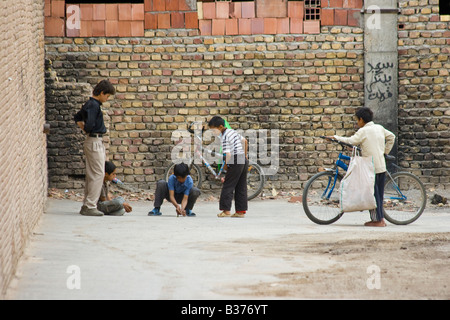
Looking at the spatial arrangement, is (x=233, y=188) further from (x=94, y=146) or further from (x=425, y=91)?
(x=425, y=91)

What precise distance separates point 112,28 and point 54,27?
0.96 m

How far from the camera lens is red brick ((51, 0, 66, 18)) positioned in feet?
42.3

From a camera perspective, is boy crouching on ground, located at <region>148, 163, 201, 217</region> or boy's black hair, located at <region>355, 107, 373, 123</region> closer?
boy's black hair, located at <region>355, 107, 373, 123</region>

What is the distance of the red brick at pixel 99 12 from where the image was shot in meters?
13.0

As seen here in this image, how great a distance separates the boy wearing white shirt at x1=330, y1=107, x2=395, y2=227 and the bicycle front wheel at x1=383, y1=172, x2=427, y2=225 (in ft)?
0.93

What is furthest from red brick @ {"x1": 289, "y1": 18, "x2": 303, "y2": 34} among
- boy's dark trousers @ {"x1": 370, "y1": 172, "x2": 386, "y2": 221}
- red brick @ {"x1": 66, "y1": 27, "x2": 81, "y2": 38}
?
boy's dark trousers @ {"x1": 370, "y1": 172, "x2": 386, "y2": 221}

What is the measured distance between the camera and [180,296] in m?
5.18

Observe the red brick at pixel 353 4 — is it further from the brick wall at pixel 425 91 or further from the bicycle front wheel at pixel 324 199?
the bicycle front wheel at pixel 324 199

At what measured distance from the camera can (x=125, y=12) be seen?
511 inches

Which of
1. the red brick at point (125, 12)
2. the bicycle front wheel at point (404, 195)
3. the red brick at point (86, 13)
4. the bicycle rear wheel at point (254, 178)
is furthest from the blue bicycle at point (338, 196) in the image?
the red brick at point (86, 13)

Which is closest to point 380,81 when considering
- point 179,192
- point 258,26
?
point 258,26

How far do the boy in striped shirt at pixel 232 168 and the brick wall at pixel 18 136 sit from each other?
7.64ft

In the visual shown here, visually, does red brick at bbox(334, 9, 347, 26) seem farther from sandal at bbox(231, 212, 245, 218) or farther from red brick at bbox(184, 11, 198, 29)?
sandal at bbox(231, 212, 245, 218)
